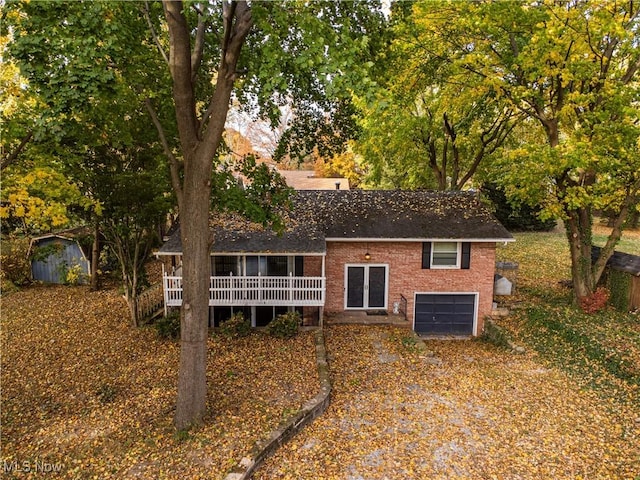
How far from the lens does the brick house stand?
1386cm

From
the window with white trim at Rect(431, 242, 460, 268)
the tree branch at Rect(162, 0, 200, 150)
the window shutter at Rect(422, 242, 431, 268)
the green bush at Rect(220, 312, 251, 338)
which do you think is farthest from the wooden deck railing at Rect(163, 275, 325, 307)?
the tree branch at Rect(162, 0, 200, 150)

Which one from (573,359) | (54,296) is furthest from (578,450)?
(54,296)

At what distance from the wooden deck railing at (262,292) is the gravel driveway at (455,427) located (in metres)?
2.51

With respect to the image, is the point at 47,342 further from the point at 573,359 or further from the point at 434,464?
the point at 573,359

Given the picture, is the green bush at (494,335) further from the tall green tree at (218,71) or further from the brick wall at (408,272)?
the tall green tree at (218,71)

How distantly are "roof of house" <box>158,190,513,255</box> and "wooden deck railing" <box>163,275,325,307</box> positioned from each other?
1.14 meters

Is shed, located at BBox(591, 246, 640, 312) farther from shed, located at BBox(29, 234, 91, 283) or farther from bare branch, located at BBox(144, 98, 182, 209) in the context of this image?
shed, located at BBox(29, 234, 91, 283)

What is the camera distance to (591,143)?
41.4 ft

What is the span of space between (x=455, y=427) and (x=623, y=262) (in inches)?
451

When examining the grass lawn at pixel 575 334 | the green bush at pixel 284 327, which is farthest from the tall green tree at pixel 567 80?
the green bush at pixel 284 327

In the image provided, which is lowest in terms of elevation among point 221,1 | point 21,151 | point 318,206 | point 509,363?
point 509,363

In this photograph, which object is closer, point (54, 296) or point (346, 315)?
point (346, 315)

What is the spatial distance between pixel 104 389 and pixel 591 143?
15487mm

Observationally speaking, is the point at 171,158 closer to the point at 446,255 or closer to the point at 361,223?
the point at 361,223
